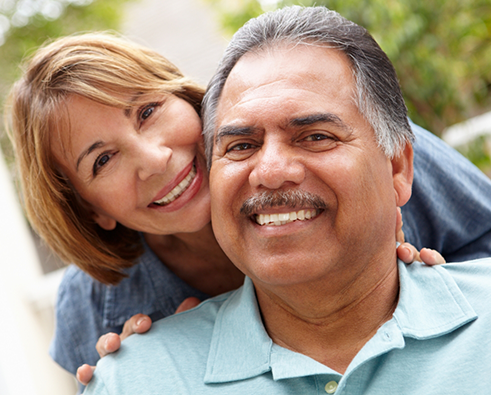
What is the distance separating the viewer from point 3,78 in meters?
4.60

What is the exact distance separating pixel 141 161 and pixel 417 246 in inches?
41.1

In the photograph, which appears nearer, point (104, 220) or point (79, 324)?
point (104, 220)

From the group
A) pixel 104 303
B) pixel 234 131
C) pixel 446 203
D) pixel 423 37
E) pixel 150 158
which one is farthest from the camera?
pixel 423 37

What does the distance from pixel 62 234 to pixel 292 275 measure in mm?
964

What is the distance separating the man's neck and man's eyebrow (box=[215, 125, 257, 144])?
17.3 inches

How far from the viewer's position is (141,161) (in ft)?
5.41

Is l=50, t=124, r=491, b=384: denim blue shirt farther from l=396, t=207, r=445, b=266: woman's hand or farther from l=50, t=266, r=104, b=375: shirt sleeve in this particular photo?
l=396, t=207, r=445, b=266: woman's hand

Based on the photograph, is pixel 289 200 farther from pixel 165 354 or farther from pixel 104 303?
pixel 104 303

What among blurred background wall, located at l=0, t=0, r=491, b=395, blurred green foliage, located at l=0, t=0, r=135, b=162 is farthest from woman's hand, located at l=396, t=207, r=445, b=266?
blurred green foliage, located at l=0, t=0, r=135, b=162

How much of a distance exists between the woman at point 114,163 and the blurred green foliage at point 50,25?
274cm

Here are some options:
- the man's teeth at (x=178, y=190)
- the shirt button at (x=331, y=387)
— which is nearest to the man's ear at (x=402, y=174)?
the shirt button at (x=331, y=387)

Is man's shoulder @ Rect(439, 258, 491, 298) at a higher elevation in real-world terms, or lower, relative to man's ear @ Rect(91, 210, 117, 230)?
lower

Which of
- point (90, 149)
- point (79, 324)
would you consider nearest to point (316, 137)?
point (90, 149)

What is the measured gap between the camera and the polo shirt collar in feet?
4.33
